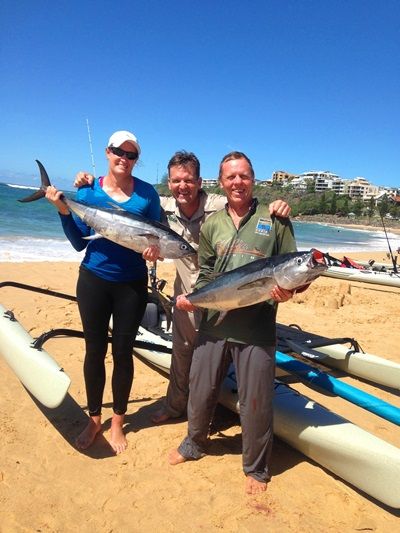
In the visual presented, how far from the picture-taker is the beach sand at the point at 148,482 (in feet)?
9.40

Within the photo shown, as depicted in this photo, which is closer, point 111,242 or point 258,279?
point 258,279

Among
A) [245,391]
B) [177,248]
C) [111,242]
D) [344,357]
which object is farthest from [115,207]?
[344,357]

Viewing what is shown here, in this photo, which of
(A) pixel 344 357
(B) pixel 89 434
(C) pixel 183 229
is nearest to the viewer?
(B) pixel 89 434

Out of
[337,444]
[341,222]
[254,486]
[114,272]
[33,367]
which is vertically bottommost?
[341,222]

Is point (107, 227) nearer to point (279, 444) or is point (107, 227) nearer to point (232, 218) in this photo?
point (232, 218)

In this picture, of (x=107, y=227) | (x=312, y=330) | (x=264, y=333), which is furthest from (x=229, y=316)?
(x=312, y=330)

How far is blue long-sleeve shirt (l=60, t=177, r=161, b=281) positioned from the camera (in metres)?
3.39

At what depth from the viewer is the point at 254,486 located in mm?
3168

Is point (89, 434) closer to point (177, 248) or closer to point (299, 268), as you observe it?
point (177, 248)

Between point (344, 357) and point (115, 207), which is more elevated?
point (115, 207)

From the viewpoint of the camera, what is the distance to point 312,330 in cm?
777

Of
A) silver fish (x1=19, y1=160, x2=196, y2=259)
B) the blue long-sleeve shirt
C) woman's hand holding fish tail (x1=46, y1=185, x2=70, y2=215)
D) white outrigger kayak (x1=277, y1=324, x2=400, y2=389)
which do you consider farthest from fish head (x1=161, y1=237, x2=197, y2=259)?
white outrigger kayak (x1=277, y1=324, x2=400, y2=389)

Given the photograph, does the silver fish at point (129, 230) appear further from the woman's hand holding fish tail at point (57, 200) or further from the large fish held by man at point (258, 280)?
the large fish held by man at point (258, 280)

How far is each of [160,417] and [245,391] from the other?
147 centimetres
